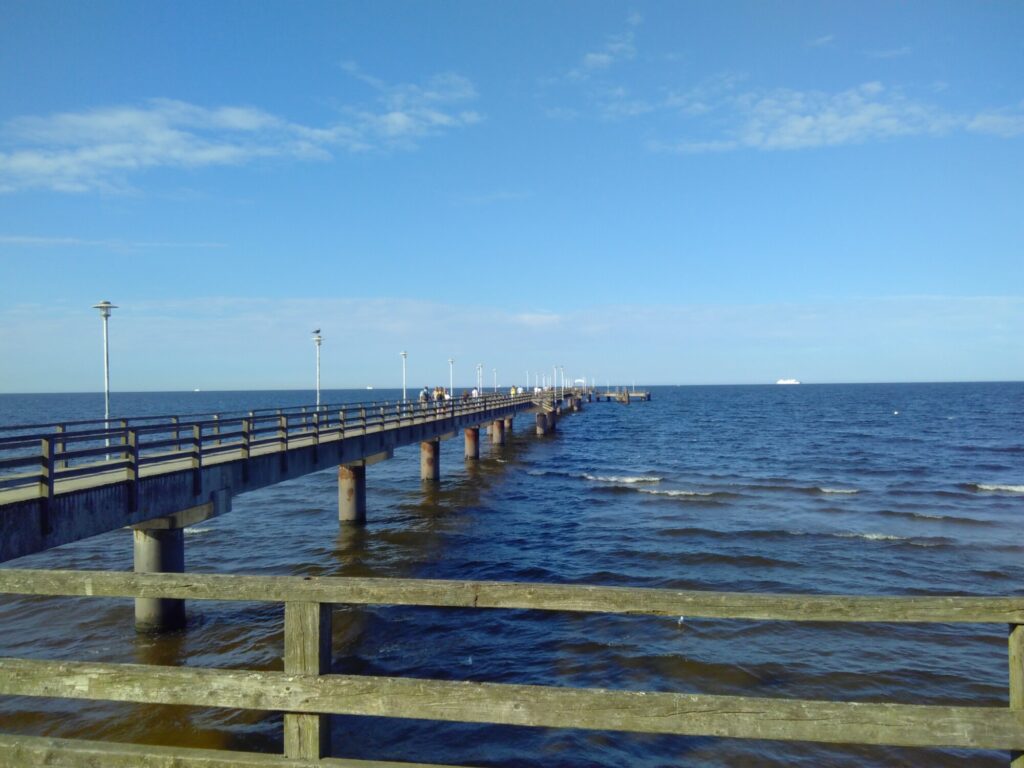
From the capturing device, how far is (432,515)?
1032 inches

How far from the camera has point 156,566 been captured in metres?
13.0

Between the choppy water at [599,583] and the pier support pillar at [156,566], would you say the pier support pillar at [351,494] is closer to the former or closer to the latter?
the choppy water at [599,583]

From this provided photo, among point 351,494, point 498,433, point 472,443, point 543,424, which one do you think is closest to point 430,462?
point 472,443

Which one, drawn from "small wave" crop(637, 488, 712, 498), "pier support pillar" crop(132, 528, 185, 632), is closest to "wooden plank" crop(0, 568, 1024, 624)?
"pier support pillar" crop(132, 528, 185, 632)

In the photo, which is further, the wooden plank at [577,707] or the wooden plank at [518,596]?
the wooden plank at [518,596]

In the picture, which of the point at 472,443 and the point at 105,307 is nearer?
the point at 105,307

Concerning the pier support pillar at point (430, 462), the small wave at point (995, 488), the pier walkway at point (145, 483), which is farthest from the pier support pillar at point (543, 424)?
the pier walkway at point (145, 483)

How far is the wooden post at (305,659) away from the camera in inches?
123

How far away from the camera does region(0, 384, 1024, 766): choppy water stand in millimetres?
8711

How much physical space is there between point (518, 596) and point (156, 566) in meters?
12.0

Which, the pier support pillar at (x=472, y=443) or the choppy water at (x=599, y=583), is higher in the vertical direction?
the pier support pillar at (x=472, y=443)

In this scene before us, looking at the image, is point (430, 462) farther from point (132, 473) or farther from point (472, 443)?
point (132, 473)

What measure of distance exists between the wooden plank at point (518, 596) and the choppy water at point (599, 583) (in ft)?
18.8

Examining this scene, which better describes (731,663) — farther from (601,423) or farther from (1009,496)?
(601,423)
